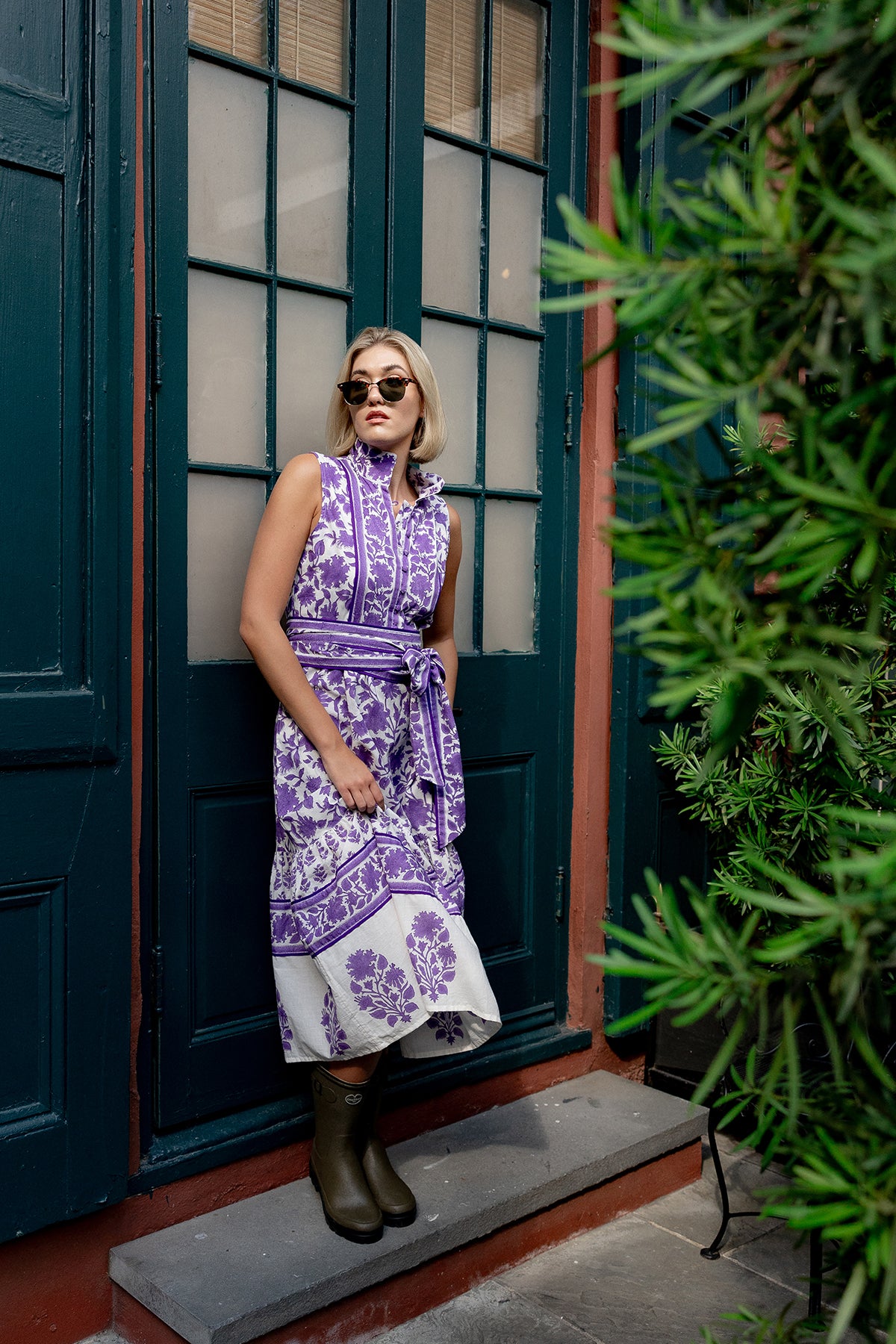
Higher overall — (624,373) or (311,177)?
(311,177)

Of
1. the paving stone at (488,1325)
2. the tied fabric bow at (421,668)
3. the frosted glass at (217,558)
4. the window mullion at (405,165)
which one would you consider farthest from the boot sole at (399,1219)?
the window mullion at (405,165)

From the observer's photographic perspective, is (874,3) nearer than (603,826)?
Yes

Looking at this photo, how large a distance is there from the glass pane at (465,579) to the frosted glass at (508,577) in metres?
0.05

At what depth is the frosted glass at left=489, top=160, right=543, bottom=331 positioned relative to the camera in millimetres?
3172

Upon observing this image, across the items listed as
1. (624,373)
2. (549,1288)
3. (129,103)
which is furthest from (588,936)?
(129,103)

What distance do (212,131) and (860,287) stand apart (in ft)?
7.10

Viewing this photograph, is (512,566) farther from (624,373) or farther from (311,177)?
(311,177)

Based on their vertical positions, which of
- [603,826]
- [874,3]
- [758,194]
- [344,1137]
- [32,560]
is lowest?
[344,1137]

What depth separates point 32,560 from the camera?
2135mm

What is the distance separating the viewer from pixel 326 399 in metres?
2.78

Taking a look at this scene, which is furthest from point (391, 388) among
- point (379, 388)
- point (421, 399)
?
point (421, 399)

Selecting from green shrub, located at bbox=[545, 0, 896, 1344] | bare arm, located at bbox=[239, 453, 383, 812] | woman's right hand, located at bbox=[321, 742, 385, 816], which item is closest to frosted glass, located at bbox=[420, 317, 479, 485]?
bare arm, located at bbox=[239, 453, 383, 812]

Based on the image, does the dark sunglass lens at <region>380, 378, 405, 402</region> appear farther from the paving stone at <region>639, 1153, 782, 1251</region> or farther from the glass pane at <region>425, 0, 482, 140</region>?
the paving stone at <region>639, 1153, 782, 1251</region>

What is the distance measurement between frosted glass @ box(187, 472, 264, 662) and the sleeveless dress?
206mm
